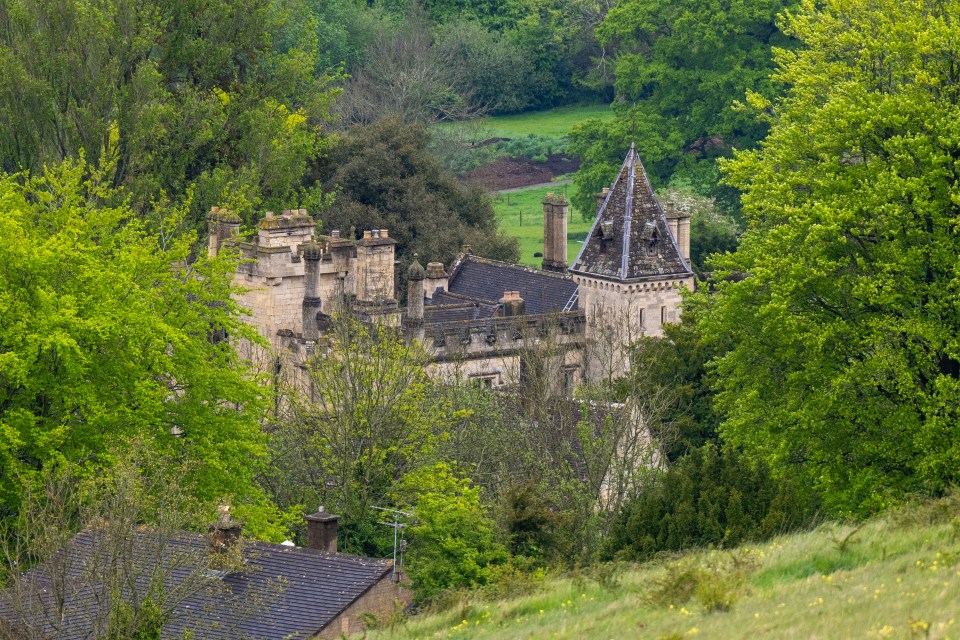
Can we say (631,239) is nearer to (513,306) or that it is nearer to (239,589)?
(513,306)

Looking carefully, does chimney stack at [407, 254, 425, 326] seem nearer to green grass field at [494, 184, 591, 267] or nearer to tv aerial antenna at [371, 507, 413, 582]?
tv aerial antenna at [371, 507, 413, 582]

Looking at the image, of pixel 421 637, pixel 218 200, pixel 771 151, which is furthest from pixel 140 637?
pixel 218 200

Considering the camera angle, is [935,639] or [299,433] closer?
[935,639]

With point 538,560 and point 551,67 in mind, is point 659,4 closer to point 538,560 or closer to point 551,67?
point 551,67

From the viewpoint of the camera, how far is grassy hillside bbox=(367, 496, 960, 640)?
23328mm

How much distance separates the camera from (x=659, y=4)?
9731cm

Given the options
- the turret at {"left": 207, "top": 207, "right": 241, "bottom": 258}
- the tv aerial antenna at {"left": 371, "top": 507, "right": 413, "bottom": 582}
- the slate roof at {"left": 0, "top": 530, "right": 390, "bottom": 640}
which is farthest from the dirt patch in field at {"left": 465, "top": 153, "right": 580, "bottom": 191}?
the slate roof at {"left": 0, "top": 530, "right": 390, "bottom": 640}

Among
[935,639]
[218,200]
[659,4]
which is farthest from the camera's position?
[659,4]

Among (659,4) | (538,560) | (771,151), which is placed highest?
(659,4)

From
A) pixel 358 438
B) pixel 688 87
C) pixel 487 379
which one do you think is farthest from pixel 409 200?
pixel 358 438

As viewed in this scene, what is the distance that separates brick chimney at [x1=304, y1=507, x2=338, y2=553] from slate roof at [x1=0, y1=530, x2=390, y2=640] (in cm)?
148

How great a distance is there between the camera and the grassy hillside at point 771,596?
23.3 m

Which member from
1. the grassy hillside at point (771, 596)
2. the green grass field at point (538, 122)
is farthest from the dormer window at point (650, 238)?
the green grass field at point (538, 122)

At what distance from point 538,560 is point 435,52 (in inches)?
3119
